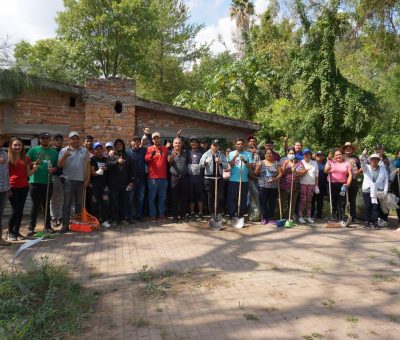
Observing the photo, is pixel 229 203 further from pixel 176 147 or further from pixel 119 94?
pixel 119 94

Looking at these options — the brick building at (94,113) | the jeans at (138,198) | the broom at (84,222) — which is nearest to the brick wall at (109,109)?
the brick building at (94,113)

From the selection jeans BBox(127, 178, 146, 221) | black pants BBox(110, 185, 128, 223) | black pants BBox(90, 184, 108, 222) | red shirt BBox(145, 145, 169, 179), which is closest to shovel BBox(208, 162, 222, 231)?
red shirt BBox(145, 145, 169, 179)

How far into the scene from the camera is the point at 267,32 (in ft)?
72.0

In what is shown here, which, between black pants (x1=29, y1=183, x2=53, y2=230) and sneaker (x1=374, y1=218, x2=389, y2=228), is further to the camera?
sneaker (x1=374, y1=218, x2=389, y2=228)

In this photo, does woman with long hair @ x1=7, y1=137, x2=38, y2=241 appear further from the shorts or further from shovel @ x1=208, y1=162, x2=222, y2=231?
shovel @ x1=208, y1=162, x2=222, y2=231

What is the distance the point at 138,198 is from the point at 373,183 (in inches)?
211

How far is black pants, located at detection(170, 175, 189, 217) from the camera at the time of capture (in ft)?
27.5

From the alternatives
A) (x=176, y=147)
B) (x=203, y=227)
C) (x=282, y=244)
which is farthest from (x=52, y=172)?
(x=282, y=244)

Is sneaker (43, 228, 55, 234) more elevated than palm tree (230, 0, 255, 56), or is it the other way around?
palm tree (230, 0, 255, 56)

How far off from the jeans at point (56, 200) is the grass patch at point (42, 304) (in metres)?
A: 3.19

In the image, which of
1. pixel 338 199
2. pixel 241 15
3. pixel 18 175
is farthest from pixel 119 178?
pixel 241 15

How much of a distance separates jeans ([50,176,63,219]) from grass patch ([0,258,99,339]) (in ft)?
10.5

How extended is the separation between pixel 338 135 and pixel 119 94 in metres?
8.28

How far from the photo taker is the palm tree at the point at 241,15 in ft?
90.0
